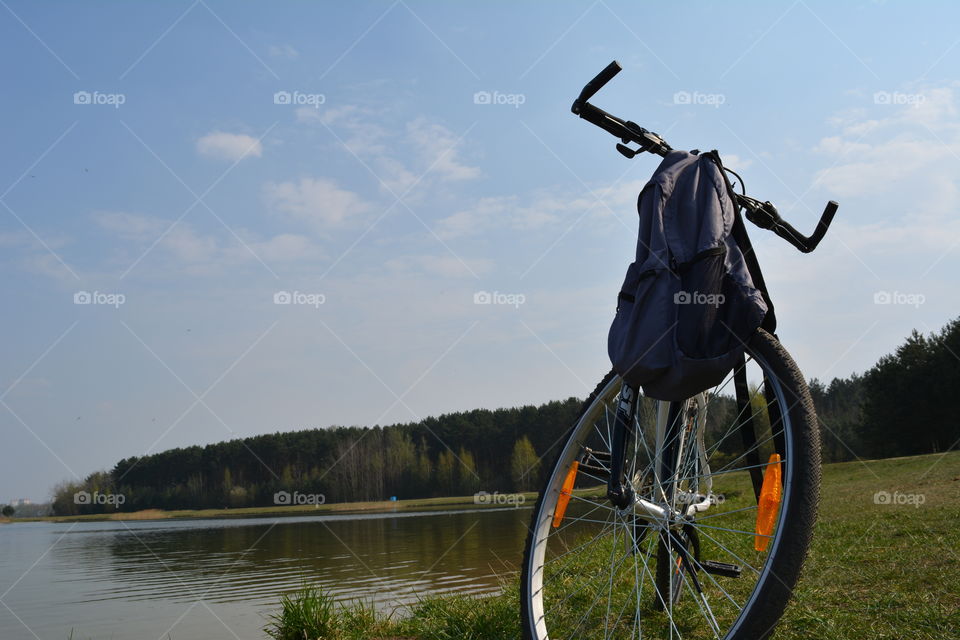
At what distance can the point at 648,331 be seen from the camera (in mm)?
2238

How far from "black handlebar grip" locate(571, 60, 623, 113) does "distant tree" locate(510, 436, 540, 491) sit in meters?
51.8

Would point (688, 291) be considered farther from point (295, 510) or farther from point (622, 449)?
point (295, 510)

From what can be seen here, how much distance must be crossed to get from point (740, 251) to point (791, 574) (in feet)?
3.32

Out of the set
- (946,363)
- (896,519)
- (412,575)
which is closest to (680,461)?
(896,519)

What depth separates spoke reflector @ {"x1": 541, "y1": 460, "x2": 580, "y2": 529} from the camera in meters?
2.84

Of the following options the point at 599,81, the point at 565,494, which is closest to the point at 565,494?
the point at 565,494

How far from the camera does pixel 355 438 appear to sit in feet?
228

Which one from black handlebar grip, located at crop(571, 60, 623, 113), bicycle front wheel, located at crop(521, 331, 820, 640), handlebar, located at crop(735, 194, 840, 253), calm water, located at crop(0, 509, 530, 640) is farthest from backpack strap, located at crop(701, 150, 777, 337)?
calm water, located at crop(0, 509, 530, 640)

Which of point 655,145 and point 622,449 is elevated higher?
point 655,145

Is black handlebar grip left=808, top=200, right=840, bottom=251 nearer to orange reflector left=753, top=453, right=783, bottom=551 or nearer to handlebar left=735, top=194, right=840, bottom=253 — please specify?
handlebar left=735, top=194, right=840, bottom=253

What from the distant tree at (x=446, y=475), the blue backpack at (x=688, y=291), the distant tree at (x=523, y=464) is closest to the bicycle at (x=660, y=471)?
the blue backpack at (x=688, y=291)

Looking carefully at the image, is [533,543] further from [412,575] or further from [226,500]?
[226,500]

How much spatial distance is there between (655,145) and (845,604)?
2.12m

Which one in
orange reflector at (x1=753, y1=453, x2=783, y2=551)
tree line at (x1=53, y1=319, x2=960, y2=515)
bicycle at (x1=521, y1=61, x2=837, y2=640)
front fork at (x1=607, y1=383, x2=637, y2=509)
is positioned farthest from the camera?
tree line at (x1=53, y1=319, x2=960, y2=515)
